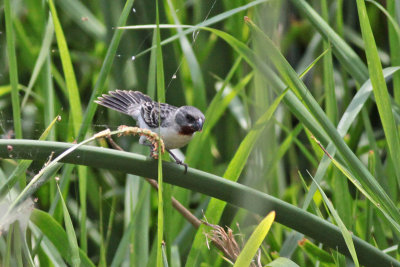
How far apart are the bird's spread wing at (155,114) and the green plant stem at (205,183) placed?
494 millimetres

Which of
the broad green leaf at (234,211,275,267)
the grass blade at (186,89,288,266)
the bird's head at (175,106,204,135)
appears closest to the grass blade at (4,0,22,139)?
the bird's head at (175,106,204,135)

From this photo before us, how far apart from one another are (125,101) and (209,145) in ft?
1.76

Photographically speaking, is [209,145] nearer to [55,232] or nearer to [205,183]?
[55,232]

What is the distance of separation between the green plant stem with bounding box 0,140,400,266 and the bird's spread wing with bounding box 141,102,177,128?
494 millimetres

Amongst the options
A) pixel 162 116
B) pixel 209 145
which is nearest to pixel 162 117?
pixel 162 116

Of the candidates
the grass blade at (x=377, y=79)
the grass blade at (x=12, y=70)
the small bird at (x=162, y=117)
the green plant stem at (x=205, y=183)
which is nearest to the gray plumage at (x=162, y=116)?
the small bird at (x=162, y=117)

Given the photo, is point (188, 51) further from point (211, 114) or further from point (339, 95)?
point (339, 95)

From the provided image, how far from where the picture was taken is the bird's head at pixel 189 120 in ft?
6.52

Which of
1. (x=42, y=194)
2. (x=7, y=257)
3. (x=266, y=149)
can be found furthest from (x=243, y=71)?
(x=7, y=257)

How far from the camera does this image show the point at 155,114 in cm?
209

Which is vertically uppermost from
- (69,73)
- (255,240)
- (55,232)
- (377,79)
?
(377,79)

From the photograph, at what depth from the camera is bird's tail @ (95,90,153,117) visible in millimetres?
2219

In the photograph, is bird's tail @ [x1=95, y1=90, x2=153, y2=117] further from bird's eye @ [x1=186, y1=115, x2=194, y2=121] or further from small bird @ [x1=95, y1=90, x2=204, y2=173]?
bird's eye @ [x1=186, y1=115, x2=194, y2=121]

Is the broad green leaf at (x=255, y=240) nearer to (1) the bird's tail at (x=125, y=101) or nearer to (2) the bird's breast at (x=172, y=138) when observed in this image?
(2) the bird's breast at (x=172, y=138)
